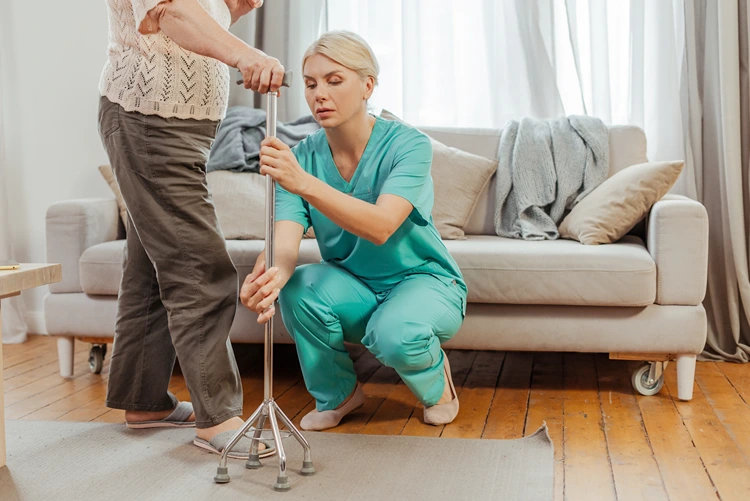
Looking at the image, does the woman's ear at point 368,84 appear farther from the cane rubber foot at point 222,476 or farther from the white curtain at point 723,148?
the white curtain at point 723,148

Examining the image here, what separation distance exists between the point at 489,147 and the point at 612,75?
600 millimetres

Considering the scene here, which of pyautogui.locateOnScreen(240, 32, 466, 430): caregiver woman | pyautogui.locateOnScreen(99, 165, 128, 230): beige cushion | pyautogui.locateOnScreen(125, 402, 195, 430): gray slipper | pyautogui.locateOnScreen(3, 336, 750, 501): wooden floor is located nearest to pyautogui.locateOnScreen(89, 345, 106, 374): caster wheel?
pyautogui.locateOnScreen(3, 336, 750, 501): wooden floor

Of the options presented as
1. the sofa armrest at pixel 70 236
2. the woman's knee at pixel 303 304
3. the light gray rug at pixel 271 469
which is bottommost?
the light gray rug at pixel 271 469

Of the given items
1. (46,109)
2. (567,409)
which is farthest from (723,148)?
(46,109)

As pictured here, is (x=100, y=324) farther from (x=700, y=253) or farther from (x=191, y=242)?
(x=700, y=253)

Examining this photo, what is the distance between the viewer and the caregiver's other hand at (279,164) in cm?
162

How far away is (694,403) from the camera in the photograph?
2355 millimetres

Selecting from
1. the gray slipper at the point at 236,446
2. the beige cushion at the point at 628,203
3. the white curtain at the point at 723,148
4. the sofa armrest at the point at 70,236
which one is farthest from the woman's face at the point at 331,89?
the white curtain at the point at 723,148

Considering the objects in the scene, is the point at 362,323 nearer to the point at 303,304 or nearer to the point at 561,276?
the point at 303,304

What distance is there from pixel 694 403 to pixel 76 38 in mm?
2681

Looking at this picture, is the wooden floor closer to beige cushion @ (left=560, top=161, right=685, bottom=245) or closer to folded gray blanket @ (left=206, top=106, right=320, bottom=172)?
beige cushion @ (left=560, top=161, right=685, bottom=245)

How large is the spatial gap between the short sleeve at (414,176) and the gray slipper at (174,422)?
77 cm

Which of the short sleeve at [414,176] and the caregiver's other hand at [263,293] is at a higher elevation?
the short sleeve at [414,176]

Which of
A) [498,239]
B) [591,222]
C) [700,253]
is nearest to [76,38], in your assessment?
[498,239]
